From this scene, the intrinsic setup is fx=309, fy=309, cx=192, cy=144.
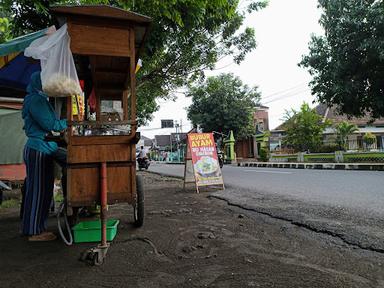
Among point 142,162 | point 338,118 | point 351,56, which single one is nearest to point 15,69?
point 351,56

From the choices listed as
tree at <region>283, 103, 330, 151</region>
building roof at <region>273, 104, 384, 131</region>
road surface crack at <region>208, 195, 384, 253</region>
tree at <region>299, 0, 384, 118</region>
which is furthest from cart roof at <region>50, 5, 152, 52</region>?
building roof at <region>273, 104, 384, 131</region>

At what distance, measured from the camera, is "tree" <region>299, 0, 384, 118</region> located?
14.2 m

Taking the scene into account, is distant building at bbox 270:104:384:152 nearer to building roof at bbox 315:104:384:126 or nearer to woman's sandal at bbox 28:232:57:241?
building roof at bbox 315:104:384:126

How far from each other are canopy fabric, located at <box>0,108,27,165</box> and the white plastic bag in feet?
20.3

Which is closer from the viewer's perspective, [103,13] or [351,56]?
[103,13]

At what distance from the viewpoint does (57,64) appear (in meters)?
3.04

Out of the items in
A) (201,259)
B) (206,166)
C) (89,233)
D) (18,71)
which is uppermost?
(18,71)

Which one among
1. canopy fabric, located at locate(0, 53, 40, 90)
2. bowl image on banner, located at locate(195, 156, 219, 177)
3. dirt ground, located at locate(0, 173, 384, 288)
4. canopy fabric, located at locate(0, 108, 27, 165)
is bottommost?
dirt ground, located at locate(0, 173, 384, 288)

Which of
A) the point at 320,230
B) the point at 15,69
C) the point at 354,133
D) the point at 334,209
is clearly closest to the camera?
the point at 320,230

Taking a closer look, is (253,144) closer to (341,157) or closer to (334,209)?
(341,157)

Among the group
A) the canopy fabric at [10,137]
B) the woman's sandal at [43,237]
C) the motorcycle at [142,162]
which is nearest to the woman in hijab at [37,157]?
the woman's sandal at [43,237]

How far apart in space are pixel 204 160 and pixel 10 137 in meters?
5.34

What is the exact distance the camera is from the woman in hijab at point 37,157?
11.3 ft

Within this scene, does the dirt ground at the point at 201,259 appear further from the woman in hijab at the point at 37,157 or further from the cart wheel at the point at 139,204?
the woman in hijab at the point at 37,157
